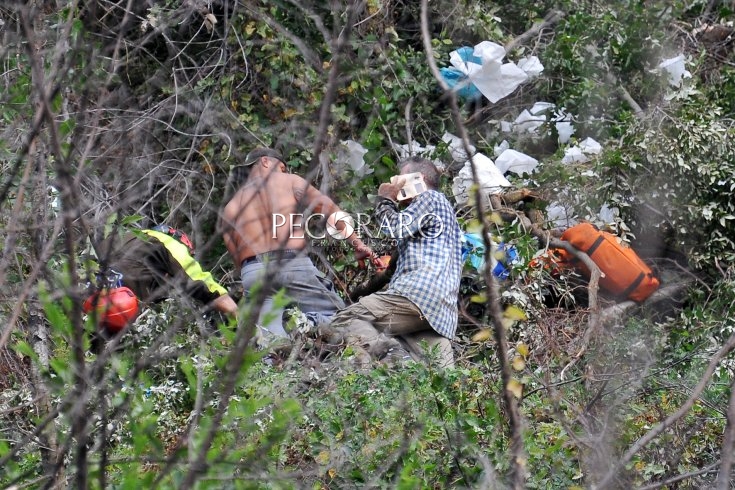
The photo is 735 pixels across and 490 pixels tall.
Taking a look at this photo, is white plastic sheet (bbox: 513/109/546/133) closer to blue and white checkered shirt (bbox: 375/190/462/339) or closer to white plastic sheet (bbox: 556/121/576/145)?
white plastic sheet (bbox: 556/121/576/145)

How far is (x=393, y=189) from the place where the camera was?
556 centimetres

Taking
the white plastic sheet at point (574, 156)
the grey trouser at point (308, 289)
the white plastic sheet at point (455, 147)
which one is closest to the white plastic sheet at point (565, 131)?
the white plastic sheet at point (574, 156)

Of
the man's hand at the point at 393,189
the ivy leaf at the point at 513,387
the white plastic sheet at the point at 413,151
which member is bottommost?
the white plastic sheet at the point at 413,151

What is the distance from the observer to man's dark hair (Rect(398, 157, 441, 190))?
18.3 feet

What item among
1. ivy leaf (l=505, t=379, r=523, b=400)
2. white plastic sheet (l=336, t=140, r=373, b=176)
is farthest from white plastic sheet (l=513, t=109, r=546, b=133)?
ivy leaf (l=505, t=379, r=523, b=400)

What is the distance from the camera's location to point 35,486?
6.49 ft

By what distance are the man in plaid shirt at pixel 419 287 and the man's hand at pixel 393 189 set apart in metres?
0.13

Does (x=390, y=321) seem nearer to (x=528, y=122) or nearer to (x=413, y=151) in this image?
(x=413, y=151)

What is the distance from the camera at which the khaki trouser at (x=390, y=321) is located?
5.05 metres

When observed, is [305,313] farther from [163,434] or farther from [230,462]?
[230,462]

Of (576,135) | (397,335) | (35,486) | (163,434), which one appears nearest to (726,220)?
(576,135)

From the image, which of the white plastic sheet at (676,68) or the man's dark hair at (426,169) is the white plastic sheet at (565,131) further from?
the man's dark hair at (426,169)

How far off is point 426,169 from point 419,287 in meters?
0.77

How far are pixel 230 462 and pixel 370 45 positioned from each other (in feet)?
17.6
